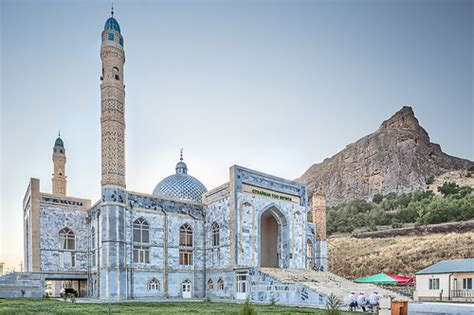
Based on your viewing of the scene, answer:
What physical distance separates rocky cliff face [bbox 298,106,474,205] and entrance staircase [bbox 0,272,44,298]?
78.8 metres

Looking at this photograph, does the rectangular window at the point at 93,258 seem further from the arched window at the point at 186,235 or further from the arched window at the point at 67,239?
the arched window at the point at 186,235

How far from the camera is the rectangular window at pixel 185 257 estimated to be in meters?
29.0

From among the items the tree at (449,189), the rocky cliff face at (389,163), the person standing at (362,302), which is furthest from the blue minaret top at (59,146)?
the rocky cliff face at (389,163)

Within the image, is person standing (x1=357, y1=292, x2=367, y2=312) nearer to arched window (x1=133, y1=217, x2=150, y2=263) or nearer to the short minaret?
arched window (x1=133, y1=217, x2=150, y2=263)

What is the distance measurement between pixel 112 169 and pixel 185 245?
820 cm

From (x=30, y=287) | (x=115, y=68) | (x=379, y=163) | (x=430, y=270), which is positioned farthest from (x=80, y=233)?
(x=379, y=163)

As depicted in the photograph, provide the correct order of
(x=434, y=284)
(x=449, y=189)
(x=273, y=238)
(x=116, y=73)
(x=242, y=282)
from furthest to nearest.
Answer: (x=449, y=189)
(x=273, y=238)
(x=116, y=73)
(x=242, y=282)
(x=434, y=284)

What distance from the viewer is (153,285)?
27109mm

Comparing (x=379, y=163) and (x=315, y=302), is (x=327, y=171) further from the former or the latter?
(x=315, y=302)

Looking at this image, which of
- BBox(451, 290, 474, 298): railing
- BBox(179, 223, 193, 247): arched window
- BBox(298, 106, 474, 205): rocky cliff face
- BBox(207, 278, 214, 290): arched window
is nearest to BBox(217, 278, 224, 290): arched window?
BBox(207, 278, 214, 290): arched window

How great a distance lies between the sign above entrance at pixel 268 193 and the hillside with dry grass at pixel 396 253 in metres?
19.5

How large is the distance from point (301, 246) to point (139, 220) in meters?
13.9

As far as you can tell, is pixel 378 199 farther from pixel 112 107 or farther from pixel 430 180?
pixel 112 107

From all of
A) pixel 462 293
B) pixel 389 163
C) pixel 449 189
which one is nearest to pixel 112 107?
pixel 462 293
